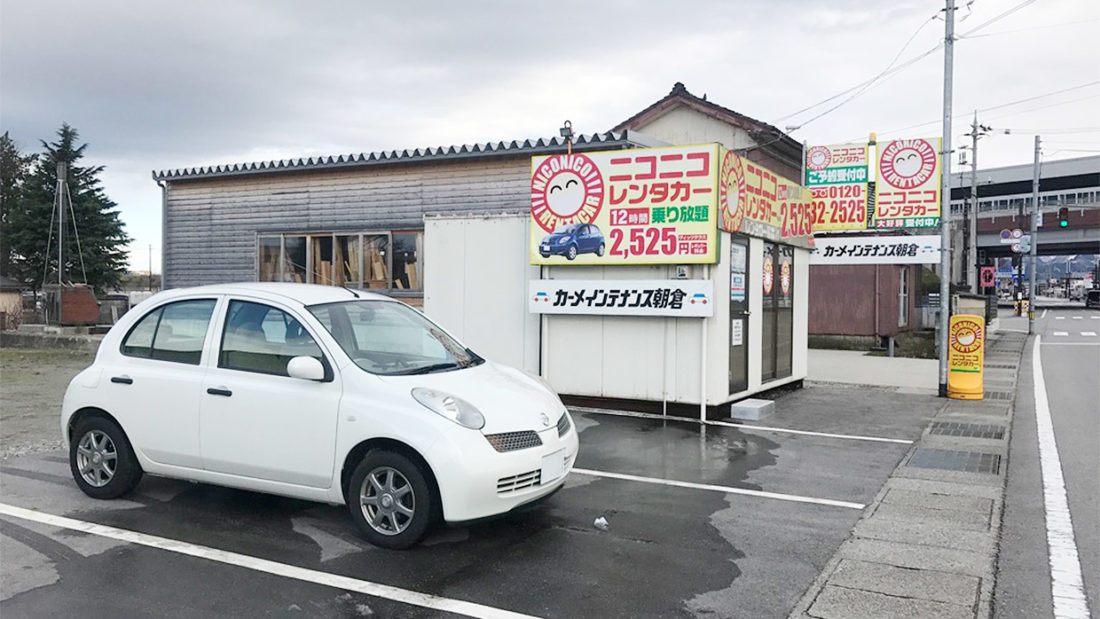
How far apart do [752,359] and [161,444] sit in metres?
7.88

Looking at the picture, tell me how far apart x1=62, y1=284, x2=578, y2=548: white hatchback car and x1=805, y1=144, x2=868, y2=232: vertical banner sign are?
42.7 feet

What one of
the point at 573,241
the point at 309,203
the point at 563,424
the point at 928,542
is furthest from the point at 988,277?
the point at 563,424

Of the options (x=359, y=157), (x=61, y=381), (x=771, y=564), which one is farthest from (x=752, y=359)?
(x=61, y=381)

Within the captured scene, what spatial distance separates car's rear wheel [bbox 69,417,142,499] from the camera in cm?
605

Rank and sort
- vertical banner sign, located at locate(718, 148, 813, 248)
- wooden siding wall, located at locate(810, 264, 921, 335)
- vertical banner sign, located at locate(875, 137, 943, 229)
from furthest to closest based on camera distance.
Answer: wooden siding wall, located at locate(810, 264, 921, 335) → vertical banner sign, located at locate(875, 137, 943, 229) → vertical banner sign, located at locate(718, 148, 813, 248)

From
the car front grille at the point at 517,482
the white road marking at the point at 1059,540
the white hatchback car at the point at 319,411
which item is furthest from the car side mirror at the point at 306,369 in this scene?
the white road marking at the point at 1059,540

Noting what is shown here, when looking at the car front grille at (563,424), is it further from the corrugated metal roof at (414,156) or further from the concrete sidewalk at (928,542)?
the corrugated metal roof at (414,156)

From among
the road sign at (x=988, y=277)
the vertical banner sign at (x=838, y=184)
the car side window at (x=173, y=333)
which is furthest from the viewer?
the road sign at (x=988, y=277)

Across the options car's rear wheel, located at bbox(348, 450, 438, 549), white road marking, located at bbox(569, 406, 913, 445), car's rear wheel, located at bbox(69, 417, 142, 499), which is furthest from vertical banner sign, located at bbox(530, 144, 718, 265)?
car's rear wheel, located at bbox(69, 417, 142, 499)

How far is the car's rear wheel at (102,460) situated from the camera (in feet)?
19.9

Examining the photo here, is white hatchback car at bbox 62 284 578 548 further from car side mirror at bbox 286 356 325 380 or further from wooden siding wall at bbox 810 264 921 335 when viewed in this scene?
wooden siding wall at bbox 810 264 921 335

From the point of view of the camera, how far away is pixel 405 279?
56.5 ft

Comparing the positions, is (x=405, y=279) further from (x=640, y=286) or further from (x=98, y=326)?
(x=98, y=326)

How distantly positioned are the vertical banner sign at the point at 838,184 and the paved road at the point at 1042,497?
4.67 metres
